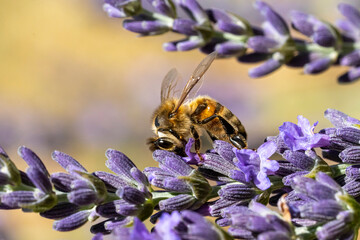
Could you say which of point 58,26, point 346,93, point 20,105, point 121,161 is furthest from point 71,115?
point 121,161

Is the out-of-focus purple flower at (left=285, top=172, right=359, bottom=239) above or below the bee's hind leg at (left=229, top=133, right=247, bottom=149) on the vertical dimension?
below

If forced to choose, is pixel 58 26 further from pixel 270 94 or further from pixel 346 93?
pixel 346 93


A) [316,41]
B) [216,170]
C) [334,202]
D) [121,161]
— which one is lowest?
[334,202]

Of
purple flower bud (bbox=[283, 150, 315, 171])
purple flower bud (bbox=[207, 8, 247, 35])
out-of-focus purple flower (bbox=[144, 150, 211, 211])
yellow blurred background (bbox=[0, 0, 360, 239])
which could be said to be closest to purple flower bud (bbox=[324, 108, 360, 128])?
purple flower bud (bbox=[283, 150, 315, 171])

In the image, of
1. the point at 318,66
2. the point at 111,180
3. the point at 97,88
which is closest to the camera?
the point at 111,180

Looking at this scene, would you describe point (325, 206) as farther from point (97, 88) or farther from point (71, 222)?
point (97, 88)

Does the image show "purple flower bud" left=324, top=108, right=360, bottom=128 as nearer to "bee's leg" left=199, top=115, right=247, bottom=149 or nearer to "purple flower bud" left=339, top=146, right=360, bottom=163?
"purple flower bud" left=339, top=146, right=360, bottom=163

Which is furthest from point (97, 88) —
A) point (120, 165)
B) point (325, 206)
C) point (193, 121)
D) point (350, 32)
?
point (325, 206)
